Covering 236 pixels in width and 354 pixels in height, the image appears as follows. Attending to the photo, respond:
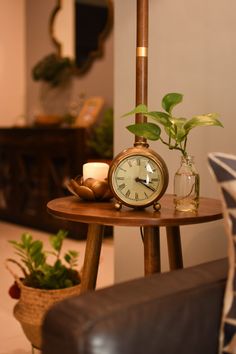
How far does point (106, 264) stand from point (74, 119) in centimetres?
165

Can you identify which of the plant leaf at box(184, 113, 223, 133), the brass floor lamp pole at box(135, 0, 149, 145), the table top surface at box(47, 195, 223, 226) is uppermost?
the brass floor lamp pole at box(135, 0, 149, 145)

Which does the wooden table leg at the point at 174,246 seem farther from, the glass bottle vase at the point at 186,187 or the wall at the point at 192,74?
the wall at the point at 192,74

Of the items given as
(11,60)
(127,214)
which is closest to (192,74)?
(127,214)

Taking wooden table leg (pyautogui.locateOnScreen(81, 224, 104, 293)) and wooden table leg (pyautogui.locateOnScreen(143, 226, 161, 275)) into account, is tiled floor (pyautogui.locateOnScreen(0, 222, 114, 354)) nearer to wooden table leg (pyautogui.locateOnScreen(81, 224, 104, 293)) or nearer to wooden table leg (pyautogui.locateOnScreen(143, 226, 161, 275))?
wooden table leg (pyautogui.locateOnScreen(81, 224, 104, 293))

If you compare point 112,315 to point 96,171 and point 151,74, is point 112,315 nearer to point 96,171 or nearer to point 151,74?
point 96,171

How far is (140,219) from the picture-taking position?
4.07 feet

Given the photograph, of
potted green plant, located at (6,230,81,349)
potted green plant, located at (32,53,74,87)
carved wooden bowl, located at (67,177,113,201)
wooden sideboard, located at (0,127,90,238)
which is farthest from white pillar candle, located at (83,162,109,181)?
potted green plant, located at (32,53,74,87)

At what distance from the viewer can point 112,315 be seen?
0.78 m

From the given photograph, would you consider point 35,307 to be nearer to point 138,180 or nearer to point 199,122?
point 138,180

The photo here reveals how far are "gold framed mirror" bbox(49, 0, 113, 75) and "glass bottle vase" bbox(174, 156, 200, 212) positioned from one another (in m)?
2.98

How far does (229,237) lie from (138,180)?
1.56ft

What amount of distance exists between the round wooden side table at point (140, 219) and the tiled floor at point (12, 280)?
2.55 feet

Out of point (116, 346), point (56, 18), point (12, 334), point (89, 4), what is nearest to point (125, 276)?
point (12, 334)

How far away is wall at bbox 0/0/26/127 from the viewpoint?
16.7 feet
